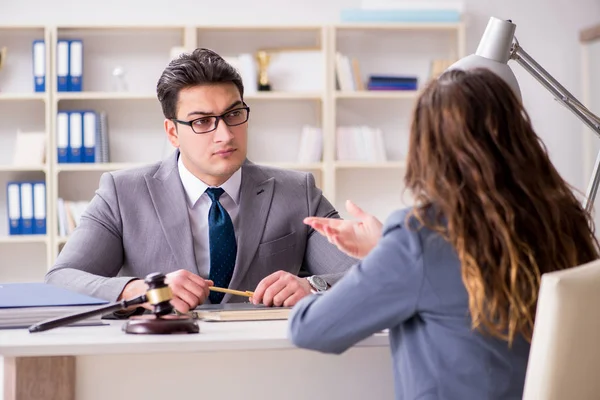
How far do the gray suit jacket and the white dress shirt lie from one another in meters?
0.02

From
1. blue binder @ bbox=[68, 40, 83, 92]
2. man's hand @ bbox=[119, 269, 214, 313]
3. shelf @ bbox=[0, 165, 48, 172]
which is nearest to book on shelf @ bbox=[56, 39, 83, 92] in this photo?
blue binder @ bbox=[68, 40, 83, 92]

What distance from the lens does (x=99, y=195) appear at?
2.30 meters

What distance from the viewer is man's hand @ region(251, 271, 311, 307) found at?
1.83 m

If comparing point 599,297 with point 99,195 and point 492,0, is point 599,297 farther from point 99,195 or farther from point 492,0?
point 492,0

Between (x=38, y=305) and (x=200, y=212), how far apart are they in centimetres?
71

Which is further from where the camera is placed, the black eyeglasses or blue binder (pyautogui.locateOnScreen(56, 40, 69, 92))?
blue binder (pyautogui.locateOnScreen(56, 40, 69, 92))

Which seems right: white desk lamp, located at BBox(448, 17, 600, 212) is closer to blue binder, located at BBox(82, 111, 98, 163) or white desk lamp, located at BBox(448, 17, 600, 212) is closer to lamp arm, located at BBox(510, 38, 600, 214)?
lamp arm, located at BBox(510, 38, 600, 214)

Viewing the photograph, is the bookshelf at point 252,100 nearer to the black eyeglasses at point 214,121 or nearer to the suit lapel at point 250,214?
the suit lapel at point 250,214

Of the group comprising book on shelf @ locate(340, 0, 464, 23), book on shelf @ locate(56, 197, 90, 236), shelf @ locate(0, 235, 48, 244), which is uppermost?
book on shelf @ locate(340, 0, 464, 23)

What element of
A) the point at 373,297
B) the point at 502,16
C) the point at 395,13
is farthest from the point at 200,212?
the point at 502,16

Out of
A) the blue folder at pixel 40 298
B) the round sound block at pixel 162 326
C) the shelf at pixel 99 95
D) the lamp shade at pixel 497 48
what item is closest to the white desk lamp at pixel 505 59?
the lamp shade at pixel 497 48

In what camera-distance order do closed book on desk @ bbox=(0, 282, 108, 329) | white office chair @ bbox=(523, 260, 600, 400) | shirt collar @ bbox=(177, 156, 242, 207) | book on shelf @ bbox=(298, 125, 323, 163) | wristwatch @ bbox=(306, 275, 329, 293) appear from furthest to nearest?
book on shelf @ bbox=(298, 125, 323, 163) < shirt collar @ bbox=(177, 156, 242, 207) < wristwatch @ bbox=(306, 275, 329, 293) < closed book on desk @ bbox=(0, 282, 108, 329) < white office chair @ bbox=(523, 260, 600, 400)

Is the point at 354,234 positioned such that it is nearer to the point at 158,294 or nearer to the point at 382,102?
the point at 158,294

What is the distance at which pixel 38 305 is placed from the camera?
1.65 metres
